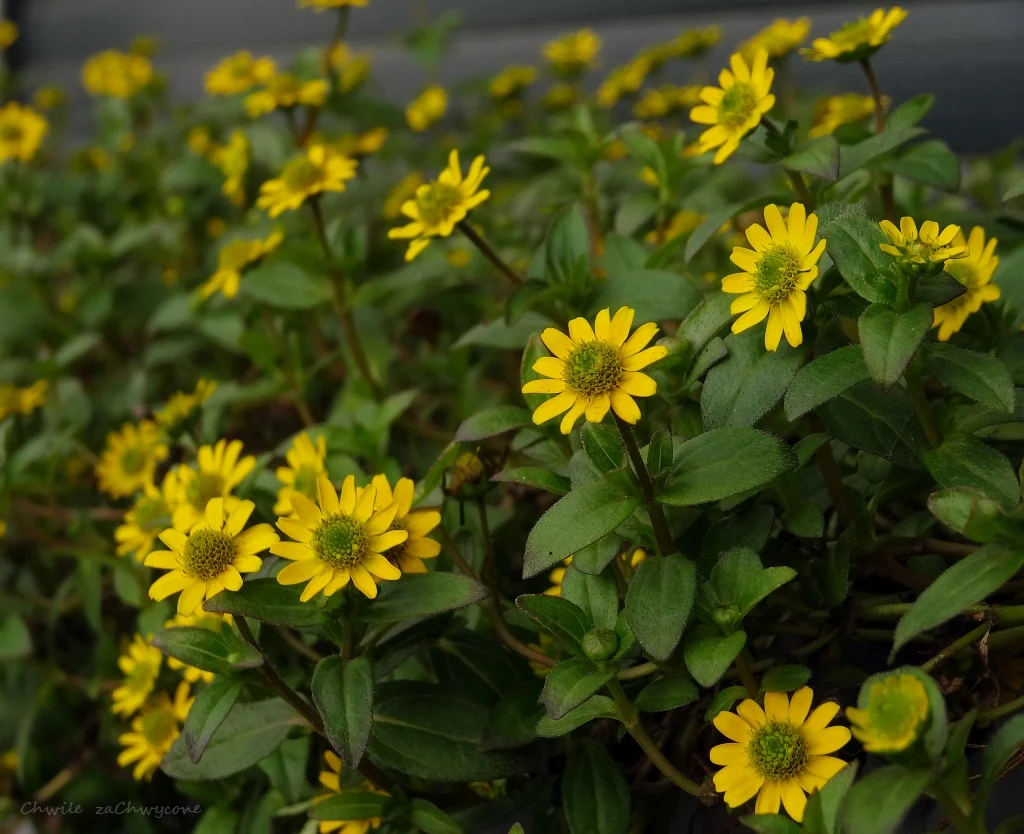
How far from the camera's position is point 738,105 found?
0.68 metres

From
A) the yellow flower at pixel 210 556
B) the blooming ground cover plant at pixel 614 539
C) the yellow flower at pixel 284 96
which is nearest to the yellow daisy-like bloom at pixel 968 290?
the blooming ground cover plant at pixel 614 539

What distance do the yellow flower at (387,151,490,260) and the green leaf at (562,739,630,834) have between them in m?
0.40

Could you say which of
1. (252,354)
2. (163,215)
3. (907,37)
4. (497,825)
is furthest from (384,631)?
(907,37)

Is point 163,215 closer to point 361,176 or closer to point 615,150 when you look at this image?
point 361,176

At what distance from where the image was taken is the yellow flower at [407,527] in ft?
1.96

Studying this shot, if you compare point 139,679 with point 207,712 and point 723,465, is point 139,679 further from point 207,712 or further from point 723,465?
point 723,465

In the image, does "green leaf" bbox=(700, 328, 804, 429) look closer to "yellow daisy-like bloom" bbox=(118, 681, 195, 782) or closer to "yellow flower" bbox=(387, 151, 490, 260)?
"yellow flower" bbox=(387, 151, 490, 260)

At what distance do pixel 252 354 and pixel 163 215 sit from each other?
2.23ft

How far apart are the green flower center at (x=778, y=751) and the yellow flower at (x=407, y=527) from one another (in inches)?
8.9

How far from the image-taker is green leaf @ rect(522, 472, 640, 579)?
0.52 metres

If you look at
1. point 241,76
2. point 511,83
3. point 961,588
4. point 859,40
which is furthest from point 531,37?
point 961,588

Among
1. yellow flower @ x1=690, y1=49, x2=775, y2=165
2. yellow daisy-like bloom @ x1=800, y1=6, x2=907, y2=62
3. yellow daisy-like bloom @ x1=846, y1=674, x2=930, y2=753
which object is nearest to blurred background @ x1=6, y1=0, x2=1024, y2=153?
yellow daisy-like bloom @ x1=800, y1=6, x2=907, y2=62

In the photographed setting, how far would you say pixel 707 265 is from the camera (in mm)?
946

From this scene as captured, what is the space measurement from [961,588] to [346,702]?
0.35m
